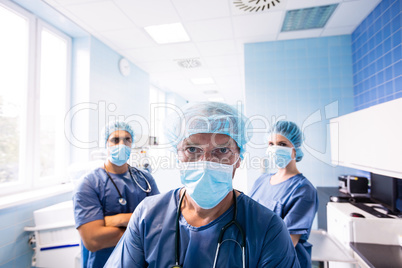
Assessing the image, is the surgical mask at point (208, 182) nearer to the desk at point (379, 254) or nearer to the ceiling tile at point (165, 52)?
the desk at point (379, 254)

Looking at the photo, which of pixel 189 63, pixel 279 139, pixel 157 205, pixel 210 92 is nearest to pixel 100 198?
pixel 157 205

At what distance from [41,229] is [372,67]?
11.5 feet

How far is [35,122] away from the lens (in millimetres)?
2244

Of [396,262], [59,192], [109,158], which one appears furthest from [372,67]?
[59,192]

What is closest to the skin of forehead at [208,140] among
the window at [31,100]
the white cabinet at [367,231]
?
the white cabinet at [367,231]

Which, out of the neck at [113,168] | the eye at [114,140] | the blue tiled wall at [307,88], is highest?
the blue tiled wall at [307,88]

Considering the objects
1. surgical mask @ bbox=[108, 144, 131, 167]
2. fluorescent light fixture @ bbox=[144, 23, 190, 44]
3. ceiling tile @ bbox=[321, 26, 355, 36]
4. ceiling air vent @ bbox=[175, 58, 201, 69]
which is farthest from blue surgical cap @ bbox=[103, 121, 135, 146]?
ceiling tile @ bbox=[321, 26, 355, 36]

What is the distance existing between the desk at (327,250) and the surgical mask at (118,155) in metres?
1.44

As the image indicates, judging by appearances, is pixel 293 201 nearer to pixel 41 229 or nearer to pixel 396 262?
pixel 396 262

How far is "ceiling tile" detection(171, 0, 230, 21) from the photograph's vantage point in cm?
209

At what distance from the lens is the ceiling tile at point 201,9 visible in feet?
6.85

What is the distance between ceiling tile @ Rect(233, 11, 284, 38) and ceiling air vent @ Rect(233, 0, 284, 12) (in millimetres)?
116

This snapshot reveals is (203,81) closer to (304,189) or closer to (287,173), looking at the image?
(287,173)

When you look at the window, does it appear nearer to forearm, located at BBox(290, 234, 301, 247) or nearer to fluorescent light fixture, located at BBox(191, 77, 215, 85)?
forearm, located at BBox(290, 234, 301, 247)
